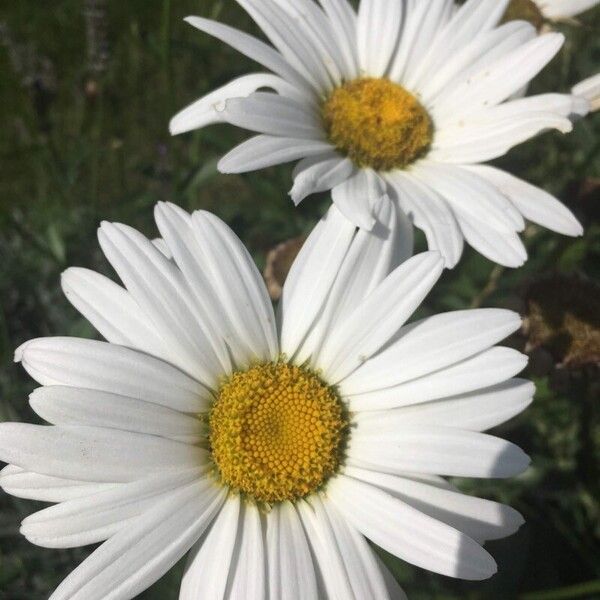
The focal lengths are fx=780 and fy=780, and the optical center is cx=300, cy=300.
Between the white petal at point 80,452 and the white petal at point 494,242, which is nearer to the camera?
the white petal at point 80,452

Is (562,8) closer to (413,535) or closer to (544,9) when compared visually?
(544,9)

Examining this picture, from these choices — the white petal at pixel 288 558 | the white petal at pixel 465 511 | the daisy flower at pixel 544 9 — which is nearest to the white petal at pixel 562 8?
the daisy flower at pixel 544 9

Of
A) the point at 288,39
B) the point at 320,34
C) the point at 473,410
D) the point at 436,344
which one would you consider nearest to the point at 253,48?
the point at 288,39

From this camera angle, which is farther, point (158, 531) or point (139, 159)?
point (139, 159)

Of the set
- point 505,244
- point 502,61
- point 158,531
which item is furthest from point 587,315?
point 158,531

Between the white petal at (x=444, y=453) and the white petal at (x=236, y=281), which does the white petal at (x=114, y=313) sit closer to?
the white petal at (x=236, y=281)

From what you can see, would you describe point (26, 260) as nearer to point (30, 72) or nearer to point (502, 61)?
point (30, 72)
